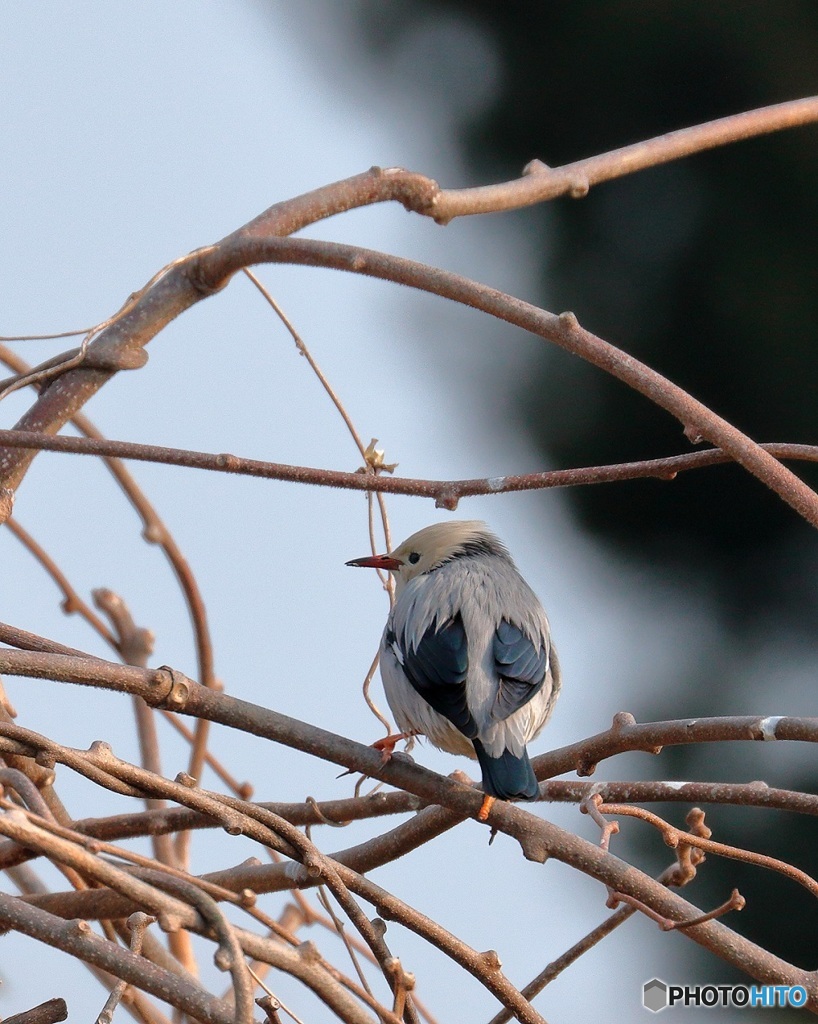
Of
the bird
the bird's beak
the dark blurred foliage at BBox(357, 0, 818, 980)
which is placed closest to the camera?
the bird

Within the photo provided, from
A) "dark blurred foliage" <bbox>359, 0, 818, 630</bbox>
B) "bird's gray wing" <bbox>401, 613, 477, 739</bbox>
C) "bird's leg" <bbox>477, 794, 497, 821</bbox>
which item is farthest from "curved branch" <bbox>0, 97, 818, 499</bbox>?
"dark blurred foliage" <bbox>359, 0, 818, 630</bbox>

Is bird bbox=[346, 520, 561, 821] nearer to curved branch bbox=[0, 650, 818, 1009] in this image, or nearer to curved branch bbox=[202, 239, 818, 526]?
curved branch bbox=[0, 650, 818, 1009]

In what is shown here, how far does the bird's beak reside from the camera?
2859 mm

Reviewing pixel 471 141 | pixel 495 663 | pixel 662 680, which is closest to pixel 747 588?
pixel 662 680

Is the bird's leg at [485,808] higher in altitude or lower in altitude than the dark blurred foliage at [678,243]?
lower

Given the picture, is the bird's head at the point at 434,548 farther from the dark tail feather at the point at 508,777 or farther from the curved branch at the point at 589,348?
the curved branch at the point at 589,348

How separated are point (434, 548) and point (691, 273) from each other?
1798 millimetres

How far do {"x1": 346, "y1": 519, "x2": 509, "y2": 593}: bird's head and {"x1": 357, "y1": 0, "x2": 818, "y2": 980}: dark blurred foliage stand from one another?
1386 millimetres

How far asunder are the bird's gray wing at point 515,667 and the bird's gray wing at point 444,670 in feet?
0.20

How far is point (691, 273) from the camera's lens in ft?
13.9

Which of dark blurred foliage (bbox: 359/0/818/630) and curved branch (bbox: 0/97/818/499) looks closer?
curved branch (bbox: 0/97/818/499)

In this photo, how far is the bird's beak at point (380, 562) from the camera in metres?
2.86

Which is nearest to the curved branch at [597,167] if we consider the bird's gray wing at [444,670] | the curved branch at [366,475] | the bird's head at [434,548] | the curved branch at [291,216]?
the curved branch at [291,216]

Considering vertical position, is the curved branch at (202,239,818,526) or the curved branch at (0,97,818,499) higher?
the curved branch at (0,97,818,499)
